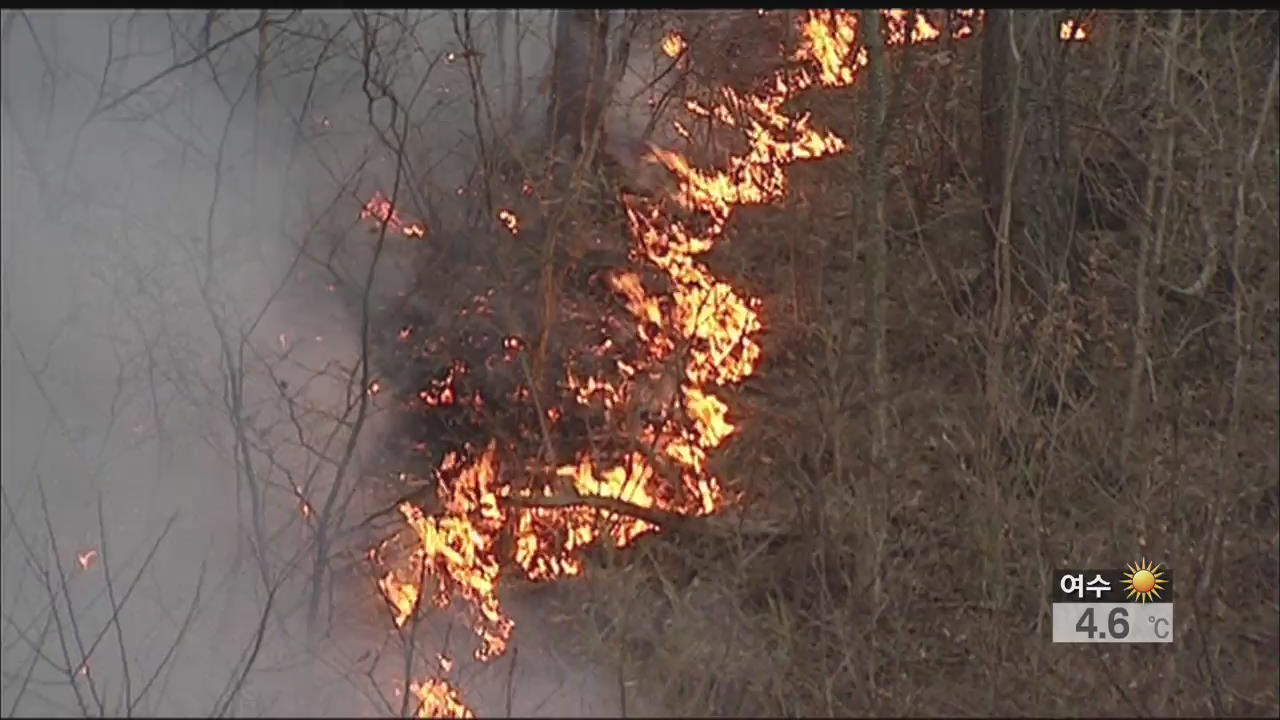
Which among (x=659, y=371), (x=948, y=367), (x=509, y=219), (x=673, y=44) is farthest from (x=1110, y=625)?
(x=673, y=44)

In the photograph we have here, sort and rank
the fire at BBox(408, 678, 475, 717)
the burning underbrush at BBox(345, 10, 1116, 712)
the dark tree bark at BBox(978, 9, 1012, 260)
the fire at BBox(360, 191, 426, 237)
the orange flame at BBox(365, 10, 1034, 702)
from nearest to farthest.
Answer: the fire at BBox(408, 678, 475, 717) → the orange flame at BBox(365, 10, 1034, 702) → the burning underbrush at BBox(345, 10, 1116, 712) → the fire at BBox(360, 191, 426, 237) → the dark tree bark at BBox(978, 9, 1012, 260)

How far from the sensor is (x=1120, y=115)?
4695 mm

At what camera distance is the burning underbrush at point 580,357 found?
4023mm

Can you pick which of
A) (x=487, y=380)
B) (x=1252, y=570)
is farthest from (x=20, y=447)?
(x=1252, y=570)

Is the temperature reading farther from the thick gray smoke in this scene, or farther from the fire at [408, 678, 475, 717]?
the fire at [408, 678, 475, 717]

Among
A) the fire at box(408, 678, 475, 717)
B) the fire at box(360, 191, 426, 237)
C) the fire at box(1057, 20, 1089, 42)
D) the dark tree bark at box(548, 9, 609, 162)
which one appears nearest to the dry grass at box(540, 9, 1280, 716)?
the fire at box(1057, 20, 1089, 42)

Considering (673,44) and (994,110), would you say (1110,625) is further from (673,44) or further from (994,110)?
(673,44)

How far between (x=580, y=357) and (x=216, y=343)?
1082mm

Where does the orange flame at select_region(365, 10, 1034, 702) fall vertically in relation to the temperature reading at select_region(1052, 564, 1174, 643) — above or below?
above

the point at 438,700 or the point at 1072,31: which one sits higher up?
the point at 1072,31

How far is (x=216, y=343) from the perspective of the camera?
400 centimetres

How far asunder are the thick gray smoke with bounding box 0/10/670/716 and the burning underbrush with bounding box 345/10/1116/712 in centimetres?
15

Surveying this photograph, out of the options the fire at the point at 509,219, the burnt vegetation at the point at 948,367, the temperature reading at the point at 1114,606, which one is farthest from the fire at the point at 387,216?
the temperature reading at the point at 1114,606

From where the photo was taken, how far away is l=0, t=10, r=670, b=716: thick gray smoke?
356 centimetres
